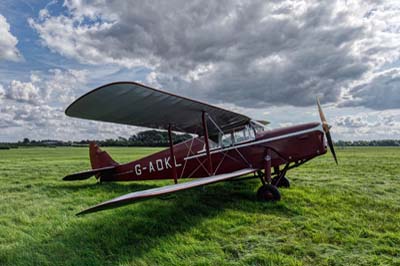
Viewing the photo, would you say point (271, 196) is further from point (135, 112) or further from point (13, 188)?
point (13, 188)

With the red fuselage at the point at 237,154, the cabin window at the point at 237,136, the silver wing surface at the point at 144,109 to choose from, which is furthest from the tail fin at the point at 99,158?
the cabin window at the point at 237,136

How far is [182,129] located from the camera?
781cm

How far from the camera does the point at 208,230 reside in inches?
170

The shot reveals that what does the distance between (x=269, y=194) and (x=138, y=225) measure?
3092mm

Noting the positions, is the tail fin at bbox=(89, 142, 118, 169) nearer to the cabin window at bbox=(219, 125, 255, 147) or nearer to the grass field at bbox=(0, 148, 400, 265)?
the grass field at bbox=(0, 148, 400, 265)

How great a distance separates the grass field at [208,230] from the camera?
341cm

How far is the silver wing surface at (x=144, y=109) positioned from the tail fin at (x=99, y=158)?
3043 millimetres

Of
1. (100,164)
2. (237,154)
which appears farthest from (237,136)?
(100,164)

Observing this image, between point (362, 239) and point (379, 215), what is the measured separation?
4.94ft

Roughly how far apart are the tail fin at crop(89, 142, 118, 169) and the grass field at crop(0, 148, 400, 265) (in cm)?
207

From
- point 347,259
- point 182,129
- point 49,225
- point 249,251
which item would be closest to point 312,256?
point 347,259

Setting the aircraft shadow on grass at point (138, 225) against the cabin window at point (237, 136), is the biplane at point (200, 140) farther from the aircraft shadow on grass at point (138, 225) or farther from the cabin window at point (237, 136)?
the aircraft shadow on grass at point (138, 225)

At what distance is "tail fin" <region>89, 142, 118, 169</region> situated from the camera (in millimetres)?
9020

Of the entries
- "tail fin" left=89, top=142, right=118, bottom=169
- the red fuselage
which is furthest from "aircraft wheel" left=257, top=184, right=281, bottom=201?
"tail fin" left=89, top=142, right=118, bottom=169
